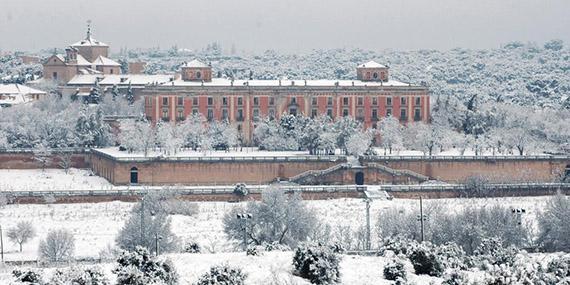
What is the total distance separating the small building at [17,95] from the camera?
93.4 meters

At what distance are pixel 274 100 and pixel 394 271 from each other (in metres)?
53.6

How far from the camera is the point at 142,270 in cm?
2986

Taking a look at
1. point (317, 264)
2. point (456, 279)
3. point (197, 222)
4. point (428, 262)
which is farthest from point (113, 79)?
point (456, 279)

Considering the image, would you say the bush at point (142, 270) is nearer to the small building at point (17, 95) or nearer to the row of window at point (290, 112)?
the row of window at point (290, 112)

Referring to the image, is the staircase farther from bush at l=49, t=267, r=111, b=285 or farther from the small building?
bush at l=49, t=267, r=111, b=285

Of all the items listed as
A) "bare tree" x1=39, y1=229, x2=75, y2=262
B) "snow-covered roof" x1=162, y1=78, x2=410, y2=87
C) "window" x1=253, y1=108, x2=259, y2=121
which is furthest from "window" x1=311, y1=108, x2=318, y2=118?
"bare tree" x1=39, y1=229, x2=75, y2=262

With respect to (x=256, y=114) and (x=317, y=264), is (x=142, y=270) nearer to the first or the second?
(x=317, y=264)

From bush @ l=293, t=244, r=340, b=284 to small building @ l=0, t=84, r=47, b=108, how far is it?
64234 mm

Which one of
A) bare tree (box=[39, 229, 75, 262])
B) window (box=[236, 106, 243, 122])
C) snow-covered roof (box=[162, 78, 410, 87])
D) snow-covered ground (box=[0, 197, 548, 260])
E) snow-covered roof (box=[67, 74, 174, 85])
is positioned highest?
snow-covered roof (box=[162, 78, 410, 87])

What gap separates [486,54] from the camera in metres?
191

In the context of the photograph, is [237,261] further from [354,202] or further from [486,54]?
[486,54]

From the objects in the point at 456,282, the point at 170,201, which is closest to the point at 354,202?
the point at 170,201

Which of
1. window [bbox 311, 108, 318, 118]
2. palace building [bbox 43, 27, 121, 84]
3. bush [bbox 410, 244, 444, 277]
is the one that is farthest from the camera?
palace building [bbox 43, 27, 121, 84]

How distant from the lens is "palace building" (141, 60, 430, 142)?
271ft
